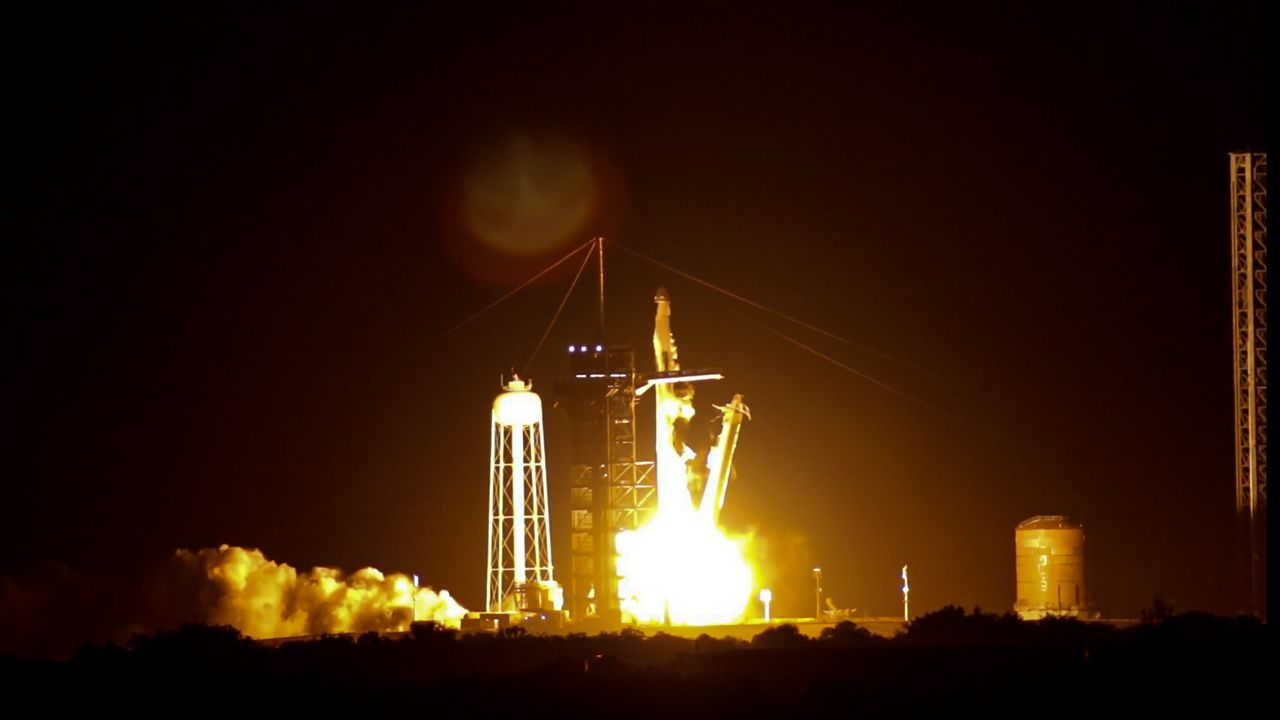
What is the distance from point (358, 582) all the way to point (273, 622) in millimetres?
4442

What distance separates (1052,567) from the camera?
236 feet

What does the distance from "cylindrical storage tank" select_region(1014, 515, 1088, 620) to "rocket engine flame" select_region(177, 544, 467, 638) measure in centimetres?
2008

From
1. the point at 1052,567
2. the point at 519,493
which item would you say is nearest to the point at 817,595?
the point at 1052,567

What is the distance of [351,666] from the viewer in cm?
5559

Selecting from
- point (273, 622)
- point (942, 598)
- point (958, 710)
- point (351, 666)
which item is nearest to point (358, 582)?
point (273, 622)

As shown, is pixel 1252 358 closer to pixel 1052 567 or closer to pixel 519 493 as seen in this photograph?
pixel 1052 567

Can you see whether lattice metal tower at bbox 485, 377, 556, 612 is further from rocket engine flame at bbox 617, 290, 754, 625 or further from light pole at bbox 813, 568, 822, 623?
light pole at bbox 813, 568, 822, 623

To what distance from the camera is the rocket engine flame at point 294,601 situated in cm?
7638

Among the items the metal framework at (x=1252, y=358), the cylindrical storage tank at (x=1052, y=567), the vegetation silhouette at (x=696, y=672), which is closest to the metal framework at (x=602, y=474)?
the vegetation silhouette at (x=696, y=672)

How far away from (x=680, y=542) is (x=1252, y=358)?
20.6 meters

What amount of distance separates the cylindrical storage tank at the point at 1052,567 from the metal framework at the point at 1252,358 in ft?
22.9

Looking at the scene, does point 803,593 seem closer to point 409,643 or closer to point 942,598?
point 942,598

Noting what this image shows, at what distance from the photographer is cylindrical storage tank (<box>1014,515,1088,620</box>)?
71.7 meters

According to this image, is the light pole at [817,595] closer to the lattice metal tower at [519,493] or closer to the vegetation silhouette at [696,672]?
the lattice metal tower at [519,493]
